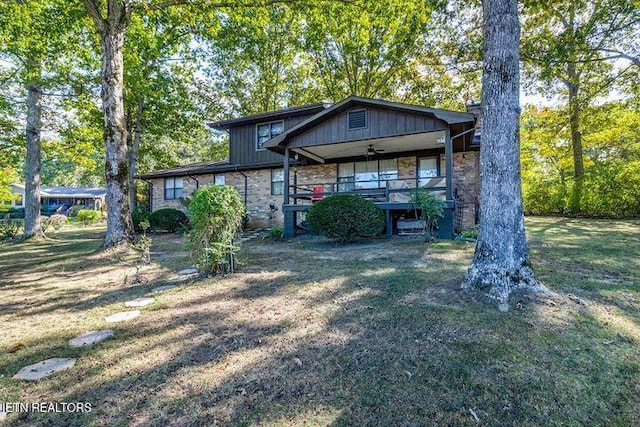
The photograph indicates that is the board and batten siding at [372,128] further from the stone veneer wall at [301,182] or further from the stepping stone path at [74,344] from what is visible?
the stepping stone path at [74,344]

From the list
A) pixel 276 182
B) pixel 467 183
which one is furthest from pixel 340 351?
pixel 276 182

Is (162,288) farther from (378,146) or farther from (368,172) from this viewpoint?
(368,172)

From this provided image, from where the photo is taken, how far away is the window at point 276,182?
1450cm

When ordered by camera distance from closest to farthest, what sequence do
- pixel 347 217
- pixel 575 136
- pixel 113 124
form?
pixel 113 124, pixel 347 217, pixel 575 136

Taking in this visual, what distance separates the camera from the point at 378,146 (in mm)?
11562

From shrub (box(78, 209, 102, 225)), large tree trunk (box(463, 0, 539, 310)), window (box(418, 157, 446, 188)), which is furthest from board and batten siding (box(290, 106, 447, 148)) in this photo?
shrub (box(78, 209, 102, 225))

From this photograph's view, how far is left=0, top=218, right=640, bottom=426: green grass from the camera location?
204 centimetres

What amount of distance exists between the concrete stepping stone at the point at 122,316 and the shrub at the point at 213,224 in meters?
1.40

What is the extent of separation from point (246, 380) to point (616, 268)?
6020 millimetres

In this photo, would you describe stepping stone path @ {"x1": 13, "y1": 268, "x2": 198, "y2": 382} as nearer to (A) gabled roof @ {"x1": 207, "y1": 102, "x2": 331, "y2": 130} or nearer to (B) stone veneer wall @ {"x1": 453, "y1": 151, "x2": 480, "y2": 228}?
(B) stone veneer wall @ {"x1": 453, "y1": 151, "x2": 480, "y2": 228}

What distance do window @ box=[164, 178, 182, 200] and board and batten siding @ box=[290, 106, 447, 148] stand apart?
8712 mm

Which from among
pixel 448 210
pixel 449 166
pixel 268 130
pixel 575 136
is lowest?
pixel 448 210

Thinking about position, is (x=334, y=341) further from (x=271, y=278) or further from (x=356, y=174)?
(x=356, y=174)

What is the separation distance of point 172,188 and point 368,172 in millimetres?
10655
